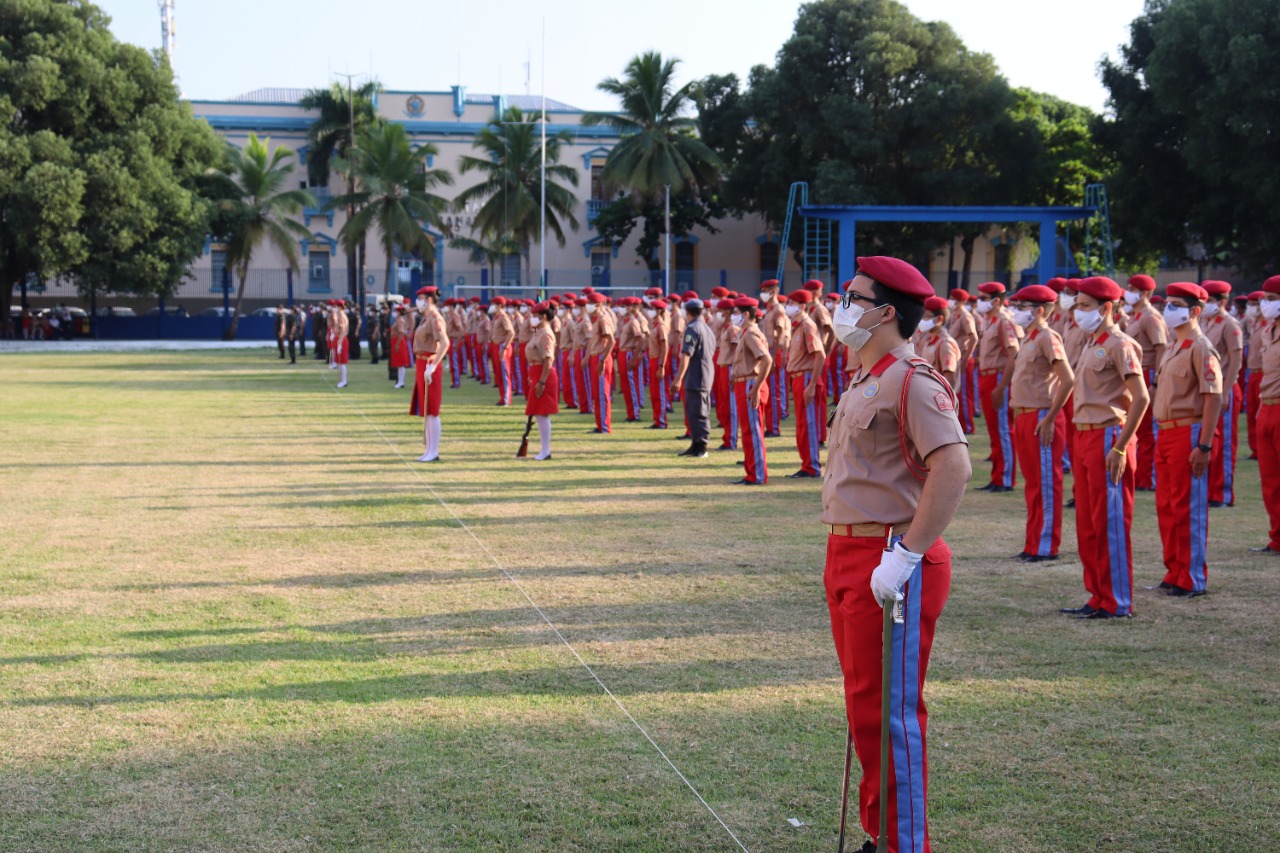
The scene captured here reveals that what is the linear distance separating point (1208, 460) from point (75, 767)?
7423 mm

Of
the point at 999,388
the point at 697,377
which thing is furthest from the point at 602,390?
the point at 999,388

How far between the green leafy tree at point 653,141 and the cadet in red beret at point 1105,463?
45.4 meters

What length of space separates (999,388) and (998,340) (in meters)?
2.20

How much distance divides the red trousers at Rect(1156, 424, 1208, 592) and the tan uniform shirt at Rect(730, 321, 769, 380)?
6.50m

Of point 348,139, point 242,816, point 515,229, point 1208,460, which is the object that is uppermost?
point 348,139

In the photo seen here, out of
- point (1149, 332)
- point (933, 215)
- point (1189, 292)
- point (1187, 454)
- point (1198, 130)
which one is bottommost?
point (1187, 454)

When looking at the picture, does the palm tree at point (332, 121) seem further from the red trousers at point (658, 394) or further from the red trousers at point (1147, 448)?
the red trousers at point (1147, 448)

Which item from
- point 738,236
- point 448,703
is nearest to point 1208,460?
point 448,703

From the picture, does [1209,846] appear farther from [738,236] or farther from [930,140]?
[738,236]

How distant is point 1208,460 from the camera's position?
889 cm

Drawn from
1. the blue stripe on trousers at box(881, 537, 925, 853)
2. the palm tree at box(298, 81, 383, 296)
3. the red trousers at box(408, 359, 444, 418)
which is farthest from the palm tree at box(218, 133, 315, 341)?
the blue stripe on trousers at box(881, 537, 925, 853)

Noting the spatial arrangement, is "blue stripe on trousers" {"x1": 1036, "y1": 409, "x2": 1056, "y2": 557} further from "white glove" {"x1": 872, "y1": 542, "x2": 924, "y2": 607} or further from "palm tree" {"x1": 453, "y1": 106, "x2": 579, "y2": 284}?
"palm tree" {"x1": 453, "y1": 106, "x2": 579, "y2": 284}

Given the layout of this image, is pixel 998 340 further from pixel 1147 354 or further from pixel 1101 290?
pixel 1101 290

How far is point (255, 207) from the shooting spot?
56406 millimetres
